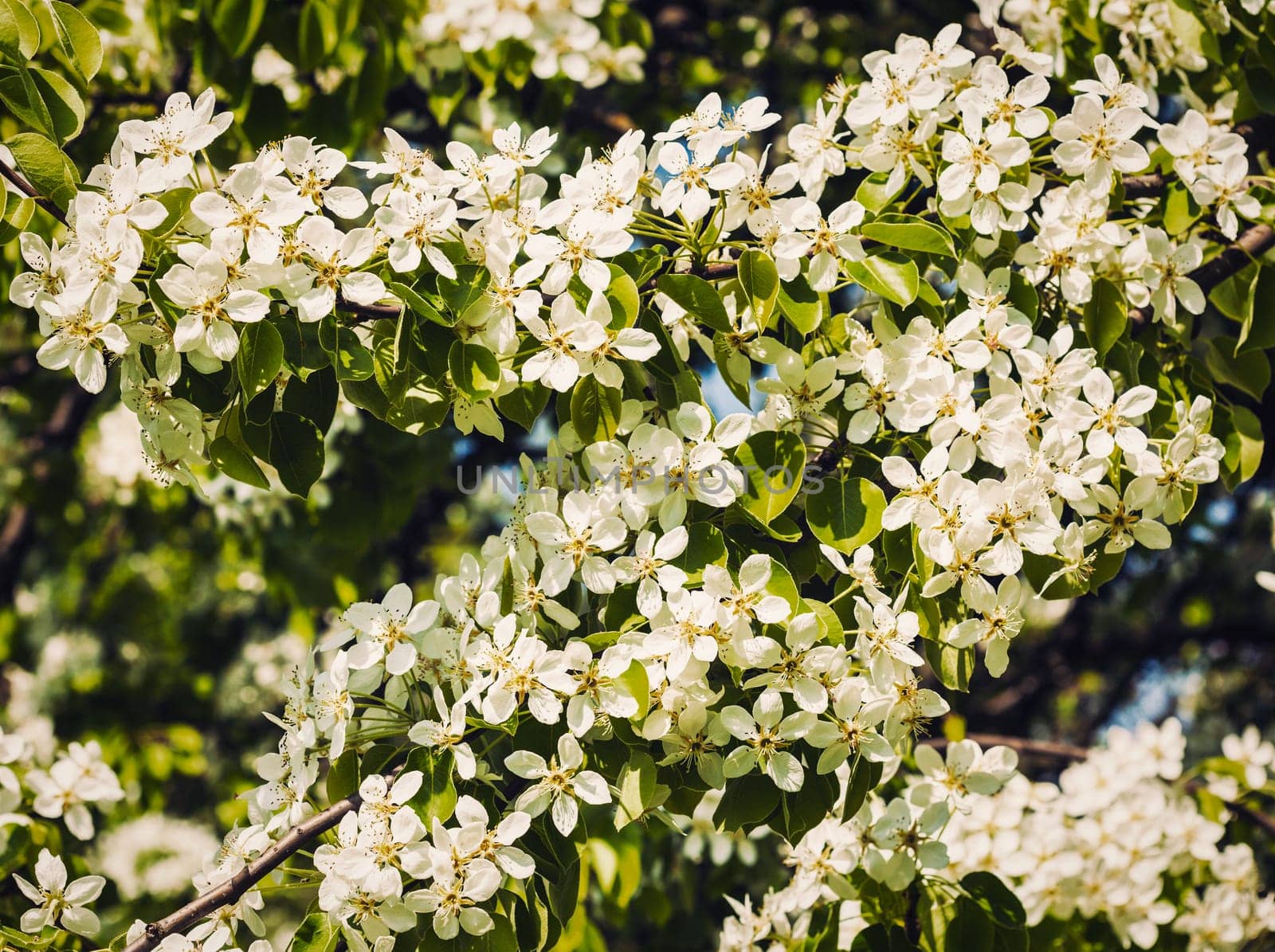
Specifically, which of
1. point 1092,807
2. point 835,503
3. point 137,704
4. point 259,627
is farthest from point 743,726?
point 259,627

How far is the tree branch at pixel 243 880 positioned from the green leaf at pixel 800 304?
84 centimetres

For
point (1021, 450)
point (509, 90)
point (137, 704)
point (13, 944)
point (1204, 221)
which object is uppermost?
point (1204, 221)

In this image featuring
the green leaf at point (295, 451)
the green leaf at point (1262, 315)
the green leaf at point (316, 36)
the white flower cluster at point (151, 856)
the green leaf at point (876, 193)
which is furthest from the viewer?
the white flower cluster at point (151, 856)

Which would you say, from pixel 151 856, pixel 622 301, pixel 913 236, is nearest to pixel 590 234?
pixel 622 301

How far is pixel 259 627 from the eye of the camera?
721 centimetres

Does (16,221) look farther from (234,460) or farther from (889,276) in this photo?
(889,276)

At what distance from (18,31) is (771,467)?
1.11 metres

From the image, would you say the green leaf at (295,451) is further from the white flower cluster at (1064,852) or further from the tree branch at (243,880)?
the white flower cluster at (1064,852)

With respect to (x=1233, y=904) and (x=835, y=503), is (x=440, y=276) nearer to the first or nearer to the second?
(x=835, y=503)

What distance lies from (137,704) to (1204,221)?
579cm

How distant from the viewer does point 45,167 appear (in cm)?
134

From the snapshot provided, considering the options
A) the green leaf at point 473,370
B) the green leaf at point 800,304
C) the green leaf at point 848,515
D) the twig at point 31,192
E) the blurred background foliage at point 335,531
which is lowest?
the blurred background foliage at point 335,531

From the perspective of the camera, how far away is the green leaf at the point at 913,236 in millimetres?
1435

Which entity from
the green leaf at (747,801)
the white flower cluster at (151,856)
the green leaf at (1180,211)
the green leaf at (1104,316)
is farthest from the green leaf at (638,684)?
the white flower cluster at (151,856)
